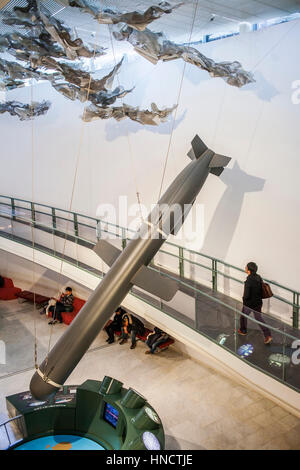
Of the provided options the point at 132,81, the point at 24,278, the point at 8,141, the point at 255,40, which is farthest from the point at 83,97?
the point at 24,278

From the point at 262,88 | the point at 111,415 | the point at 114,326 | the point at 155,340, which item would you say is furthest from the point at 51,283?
the point at 262,88

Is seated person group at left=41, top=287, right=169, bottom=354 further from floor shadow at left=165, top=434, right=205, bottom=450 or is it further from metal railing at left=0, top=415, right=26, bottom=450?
metal railing at left=0, top=415, right=26, bottom=450

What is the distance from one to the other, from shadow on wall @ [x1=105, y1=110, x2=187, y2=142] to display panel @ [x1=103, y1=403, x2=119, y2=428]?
618cm

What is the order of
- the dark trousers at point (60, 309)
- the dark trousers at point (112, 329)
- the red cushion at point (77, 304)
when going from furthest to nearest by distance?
the red cushion at point (77, 304)
the dark trousers at point (60, 309)
the dark trousers at point (112, 329)

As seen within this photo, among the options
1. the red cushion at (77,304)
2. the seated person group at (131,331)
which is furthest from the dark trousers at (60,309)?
the seated person group at (131,331)

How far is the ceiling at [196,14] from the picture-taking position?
7.48m

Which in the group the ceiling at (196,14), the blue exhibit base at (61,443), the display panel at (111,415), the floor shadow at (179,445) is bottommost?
the blue exhibit base at (61,443)

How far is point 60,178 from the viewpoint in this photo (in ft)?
43.0

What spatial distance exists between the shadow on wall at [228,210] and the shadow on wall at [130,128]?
1919 millimetres

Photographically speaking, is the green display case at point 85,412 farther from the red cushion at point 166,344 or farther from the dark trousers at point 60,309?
the dark trousers at point 60,309

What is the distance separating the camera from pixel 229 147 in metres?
8.81

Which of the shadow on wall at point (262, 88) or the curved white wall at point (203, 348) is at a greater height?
the shadow on wall at point (262, 88)

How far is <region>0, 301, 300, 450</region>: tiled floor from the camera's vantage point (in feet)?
26.0

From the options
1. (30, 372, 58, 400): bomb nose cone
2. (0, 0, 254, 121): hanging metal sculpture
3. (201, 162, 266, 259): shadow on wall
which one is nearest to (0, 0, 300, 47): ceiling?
(0, 0, 254, 121): hanging metal sculpture
